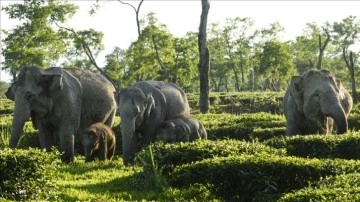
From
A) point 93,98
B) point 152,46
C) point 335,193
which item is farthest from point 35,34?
point 335,193

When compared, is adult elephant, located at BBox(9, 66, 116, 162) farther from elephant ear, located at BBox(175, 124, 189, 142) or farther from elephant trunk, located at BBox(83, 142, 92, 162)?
elephant ear, located at BBox(175, 124, 189, 142)

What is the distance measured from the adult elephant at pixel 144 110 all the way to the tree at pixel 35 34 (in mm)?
25984

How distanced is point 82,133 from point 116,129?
3286mm

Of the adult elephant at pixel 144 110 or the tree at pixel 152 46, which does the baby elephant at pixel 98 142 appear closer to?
the adult elephant at pixel 144 110

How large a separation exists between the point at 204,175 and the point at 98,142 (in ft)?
17.5

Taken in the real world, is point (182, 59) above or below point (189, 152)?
above

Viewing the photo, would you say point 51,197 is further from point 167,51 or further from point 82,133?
point 167,51

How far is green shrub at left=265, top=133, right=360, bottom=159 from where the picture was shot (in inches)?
430

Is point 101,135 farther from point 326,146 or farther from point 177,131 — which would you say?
point 326,146

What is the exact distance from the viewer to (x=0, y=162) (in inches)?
290

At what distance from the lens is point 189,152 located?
9.91 m

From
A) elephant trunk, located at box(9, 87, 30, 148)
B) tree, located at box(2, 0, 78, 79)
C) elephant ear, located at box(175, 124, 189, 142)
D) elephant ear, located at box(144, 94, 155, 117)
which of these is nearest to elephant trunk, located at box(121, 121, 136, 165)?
elephant ear, located at box(144, 94, 155, 117)

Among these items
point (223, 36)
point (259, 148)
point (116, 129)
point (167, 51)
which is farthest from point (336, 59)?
point (259, 148)

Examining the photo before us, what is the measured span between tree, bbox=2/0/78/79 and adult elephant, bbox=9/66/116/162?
25.5 meters
